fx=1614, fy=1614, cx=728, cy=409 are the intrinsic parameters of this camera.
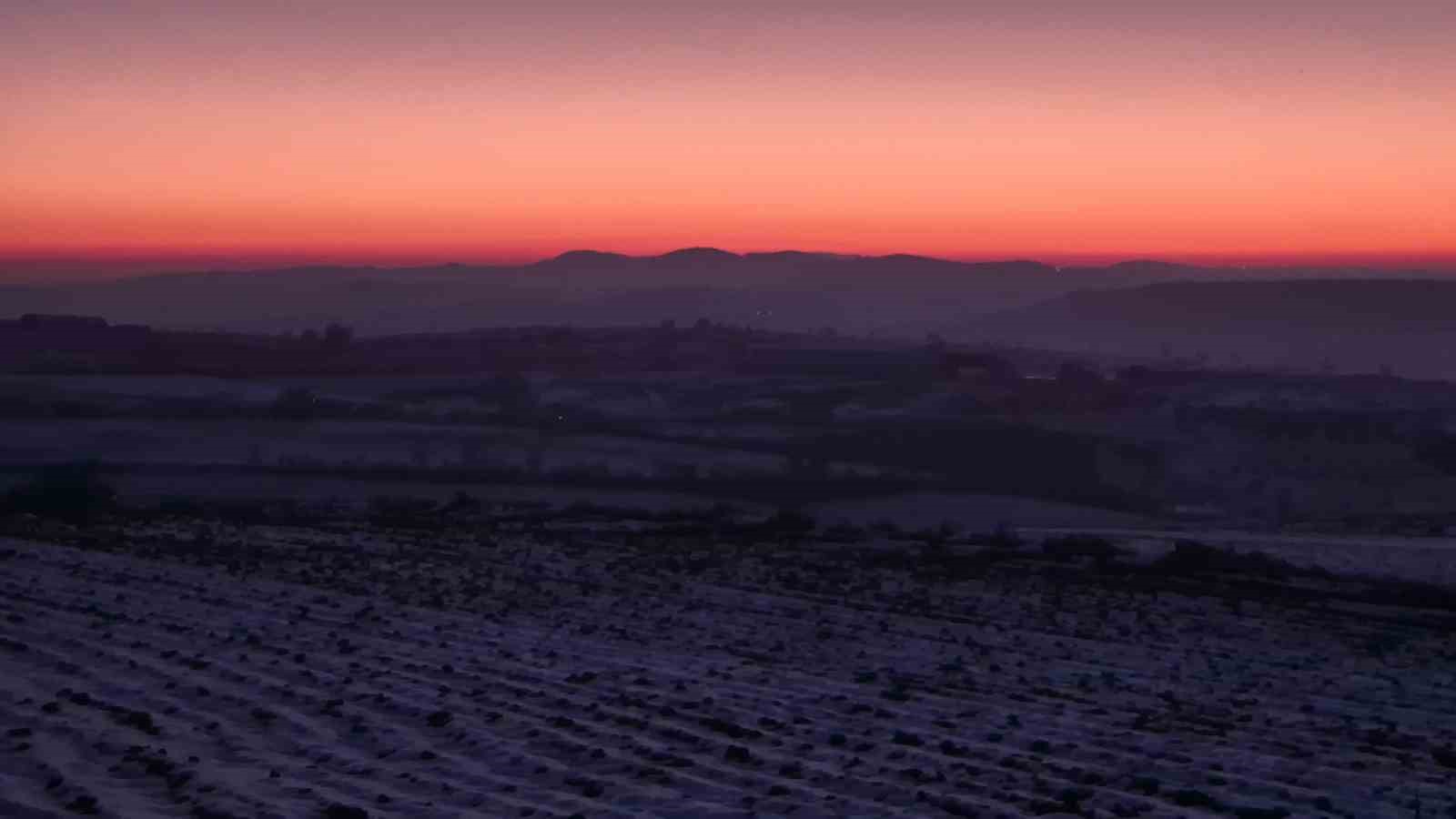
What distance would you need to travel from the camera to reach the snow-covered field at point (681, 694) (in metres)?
8.59

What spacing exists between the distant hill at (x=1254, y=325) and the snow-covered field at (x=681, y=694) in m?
77.8

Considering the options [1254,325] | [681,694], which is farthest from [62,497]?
[1254,325]

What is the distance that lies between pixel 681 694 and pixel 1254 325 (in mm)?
114380

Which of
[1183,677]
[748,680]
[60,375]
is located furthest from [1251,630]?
[60,375]

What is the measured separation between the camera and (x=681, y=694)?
11562mm

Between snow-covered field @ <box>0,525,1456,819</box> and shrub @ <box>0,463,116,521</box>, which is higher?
snow-covered field @ <box>0,525,1456,819</box>

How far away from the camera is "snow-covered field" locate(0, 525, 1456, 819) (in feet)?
28.2

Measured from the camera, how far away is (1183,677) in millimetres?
13594

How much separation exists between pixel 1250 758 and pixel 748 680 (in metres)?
3.89

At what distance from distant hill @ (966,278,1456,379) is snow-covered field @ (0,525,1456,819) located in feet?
255

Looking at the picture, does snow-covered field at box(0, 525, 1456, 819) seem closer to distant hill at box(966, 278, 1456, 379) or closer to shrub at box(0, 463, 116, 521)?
shrub at box(0, 463, 116, 521)

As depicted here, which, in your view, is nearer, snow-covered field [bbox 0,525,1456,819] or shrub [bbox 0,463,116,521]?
snow-covered field [bbox 0,525,1456,819]

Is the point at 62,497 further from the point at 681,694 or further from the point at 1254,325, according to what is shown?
the point at 1254,325

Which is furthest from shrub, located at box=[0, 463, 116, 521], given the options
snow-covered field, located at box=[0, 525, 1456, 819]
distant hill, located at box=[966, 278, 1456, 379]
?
distant hill, located at box=[966, 278, 1456, 379]
